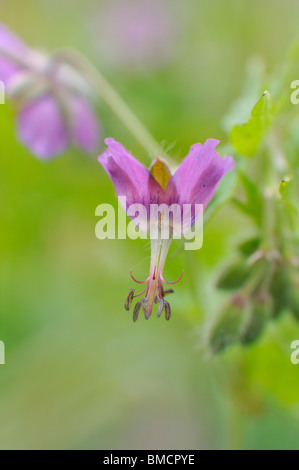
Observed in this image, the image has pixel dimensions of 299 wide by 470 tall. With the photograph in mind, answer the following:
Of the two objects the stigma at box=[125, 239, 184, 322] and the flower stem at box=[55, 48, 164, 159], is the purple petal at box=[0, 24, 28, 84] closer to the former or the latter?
the flower stem at box=[55, 48, 164, 159]

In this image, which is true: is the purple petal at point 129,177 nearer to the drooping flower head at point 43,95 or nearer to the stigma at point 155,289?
the stigma at point 155,289

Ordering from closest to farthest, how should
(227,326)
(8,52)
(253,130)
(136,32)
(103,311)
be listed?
(253,130) < (227,326) < (8,52) < (103,311) < (136,32)

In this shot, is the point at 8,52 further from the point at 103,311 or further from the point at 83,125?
the point at 103,311

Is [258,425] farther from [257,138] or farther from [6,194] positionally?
[257,138]

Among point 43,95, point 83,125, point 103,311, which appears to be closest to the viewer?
point 43,95

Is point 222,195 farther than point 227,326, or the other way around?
point 227,326

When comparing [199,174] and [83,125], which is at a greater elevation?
[83,125]

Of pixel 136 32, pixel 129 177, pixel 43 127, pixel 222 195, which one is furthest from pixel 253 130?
pixel 136 32

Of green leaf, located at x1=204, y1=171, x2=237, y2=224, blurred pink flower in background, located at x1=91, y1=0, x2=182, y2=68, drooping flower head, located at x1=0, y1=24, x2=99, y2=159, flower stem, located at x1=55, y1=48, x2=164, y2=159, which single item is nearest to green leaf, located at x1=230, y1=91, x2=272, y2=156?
green leaf, located at x1=204, y1=171, x2=237, y2=224
